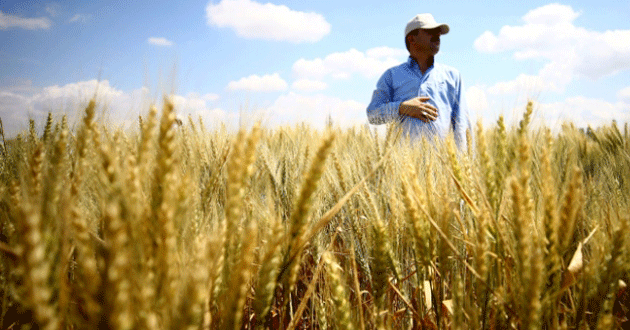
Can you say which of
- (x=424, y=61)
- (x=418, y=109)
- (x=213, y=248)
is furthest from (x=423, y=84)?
(x=213, y=248)

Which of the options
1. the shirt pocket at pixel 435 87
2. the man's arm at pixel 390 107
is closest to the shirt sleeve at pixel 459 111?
the shirt pocket at pixel 435 87

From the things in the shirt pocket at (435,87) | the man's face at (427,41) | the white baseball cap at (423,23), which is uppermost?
the white baseball cap at (423,23)

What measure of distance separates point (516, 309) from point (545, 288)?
98mm

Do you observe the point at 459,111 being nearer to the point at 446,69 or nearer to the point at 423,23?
the point at 446,69

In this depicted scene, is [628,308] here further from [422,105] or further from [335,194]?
[422,105]

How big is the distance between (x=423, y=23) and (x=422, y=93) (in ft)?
2.59

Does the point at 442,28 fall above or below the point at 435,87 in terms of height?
above

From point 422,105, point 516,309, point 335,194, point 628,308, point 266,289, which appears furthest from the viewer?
point 422,105

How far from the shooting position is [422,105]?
276cm

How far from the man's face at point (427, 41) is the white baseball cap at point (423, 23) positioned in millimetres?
73

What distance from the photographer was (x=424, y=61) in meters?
3.48

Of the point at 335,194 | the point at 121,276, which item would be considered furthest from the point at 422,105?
the point at 121,276

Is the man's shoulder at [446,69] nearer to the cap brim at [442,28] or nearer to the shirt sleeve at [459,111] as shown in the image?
the shirt sleeve at [459,111]

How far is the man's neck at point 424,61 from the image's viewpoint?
3465 millimetres
